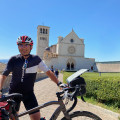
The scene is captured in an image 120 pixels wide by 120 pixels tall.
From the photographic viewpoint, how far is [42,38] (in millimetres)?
62656

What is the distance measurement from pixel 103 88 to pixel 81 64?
4401cm

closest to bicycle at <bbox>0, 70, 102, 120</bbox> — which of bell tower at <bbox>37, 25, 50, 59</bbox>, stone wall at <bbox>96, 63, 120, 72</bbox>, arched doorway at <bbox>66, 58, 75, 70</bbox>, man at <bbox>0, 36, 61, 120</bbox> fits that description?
man at <bbox>0, 36, 61, 120</bbox>

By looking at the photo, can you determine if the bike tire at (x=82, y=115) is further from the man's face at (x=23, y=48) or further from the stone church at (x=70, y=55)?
the stone church at (x=70, y=55)

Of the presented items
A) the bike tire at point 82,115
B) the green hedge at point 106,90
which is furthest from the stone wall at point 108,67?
the bike tire at point 82,115

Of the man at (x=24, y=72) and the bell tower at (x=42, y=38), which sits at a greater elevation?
the bell tower at (x=42, y=38)

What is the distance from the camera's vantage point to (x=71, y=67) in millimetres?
49594

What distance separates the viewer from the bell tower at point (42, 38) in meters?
61.8

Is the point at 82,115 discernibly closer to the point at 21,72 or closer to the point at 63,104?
the point at 63,104

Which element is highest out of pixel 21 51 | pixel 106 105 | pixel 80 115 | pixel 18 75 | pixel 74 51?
pixel 74 51

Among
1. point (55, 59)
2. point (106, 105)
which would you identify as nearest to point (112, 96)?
point (106, 105)

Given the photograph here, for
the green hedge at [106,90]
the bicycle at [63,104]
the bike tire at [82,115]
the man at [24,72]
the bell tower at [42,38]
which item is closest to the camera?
the bicycle at [63,104]

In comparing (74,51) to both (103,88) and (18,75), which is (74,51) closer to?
(103,88)

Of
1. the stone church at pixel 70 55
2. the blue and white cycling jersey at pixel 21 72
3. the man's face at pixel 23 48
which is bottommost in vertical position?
the blue and white cycling jersey at pixel 21 72

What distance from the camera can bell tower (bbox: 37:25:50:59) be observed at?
61750 mm
